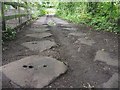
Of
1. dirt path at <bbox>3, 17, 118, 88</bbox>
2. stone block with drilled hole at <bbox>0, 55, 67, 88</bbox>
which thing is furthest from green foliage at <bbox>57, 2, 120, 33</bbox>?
stone block with drilled hole at <bbox>0, 55, 67, 88</bbox>

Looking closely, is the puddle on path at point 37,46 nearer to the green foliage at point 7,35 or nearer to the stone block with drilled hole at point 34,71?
the green foliage at point 7,35

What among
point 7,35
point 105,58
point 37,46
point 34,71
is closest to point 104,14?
point 7,35

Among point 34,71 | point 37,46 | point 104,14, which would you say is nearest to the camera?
point 34,71

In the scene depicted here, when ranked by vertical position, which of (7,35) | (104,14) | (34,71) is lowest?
(34,71)

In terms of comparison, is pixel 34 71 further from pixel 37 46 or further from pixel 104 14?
pixel 104 14

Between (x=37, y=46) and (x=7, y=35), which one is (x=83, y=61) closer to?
(x=37, y=46)

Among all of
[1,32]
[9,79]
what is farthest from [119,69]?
[1,32]

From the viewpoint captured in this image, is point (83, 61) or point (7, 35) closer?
point (83, 61)

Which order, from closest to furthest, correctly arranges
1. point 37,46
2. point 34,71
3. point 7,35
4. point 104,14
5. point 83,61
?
point 34,71
point 83,61
point 37,46
point 7,35
point 104,14

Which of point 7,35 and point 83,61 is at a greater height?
point 7,35

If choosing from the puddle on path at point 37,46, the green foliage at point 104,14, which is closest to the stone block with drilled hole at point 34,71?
the puddle on path at point 37,46

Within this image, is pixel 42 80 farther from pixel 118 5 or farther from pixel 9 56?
pixel 118 5

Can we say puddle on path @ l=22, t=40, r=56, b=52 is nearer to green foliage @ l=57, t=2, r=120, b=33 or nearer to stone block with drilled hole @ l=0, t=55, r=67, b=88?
stone block with drilled hole @ l=0, t=55, r=67, b=88

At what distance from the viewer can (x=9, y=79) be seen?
257 centimetres
